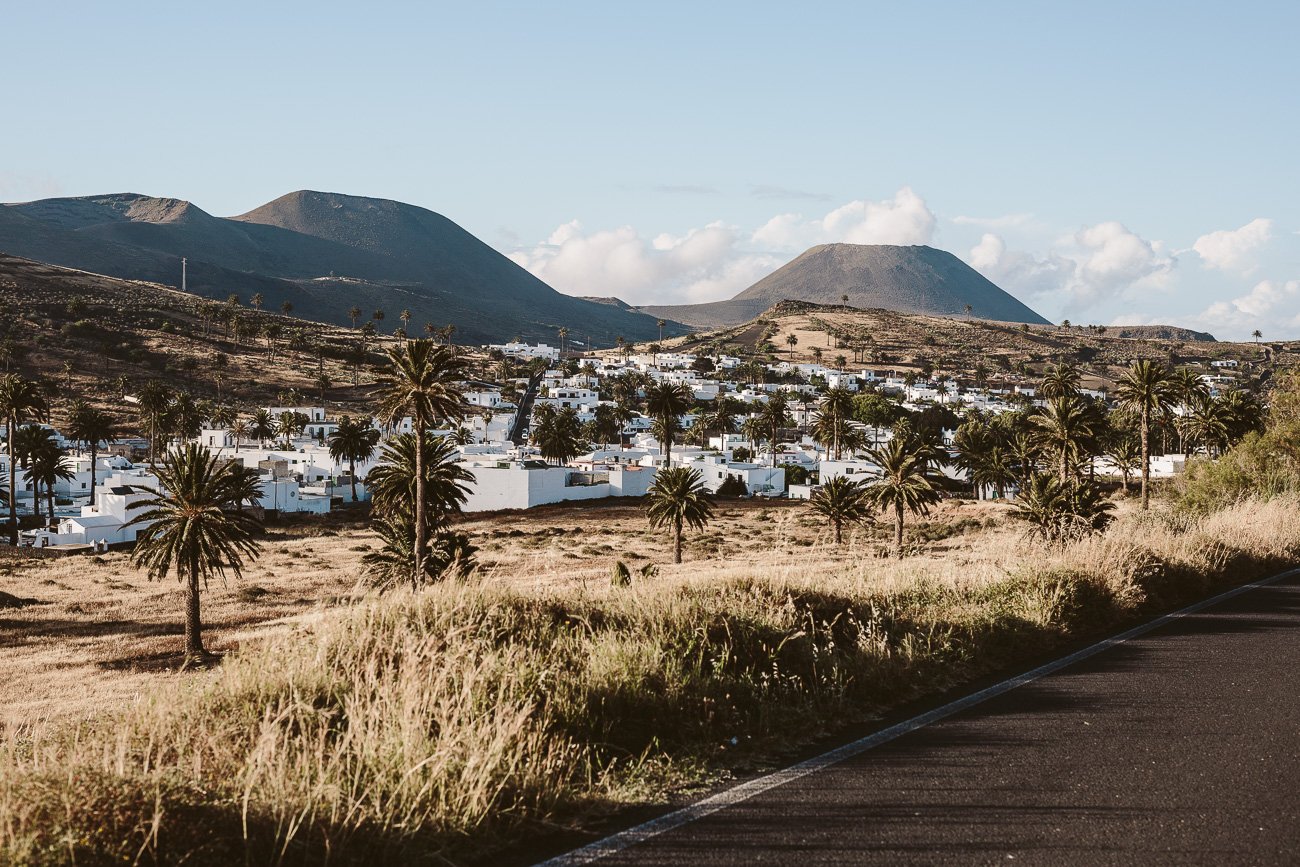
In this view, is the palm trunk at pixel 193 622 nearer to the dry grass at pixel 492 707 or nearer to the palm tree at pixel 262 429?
the dry grass at pixel 492 707

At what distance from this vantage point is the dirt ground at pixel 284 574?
28828 mm

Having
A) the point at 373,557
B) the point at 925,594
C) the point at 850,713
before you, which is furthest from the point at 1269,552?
the point at 373,557

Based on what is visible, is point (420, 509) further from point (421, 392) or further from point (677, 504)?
point (677, 504)

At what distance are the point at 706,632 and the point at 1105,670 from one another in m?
3.60

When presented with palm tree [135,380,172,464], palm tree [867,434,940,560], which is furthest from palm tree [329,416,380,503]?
palm tree [867,434,940,560]

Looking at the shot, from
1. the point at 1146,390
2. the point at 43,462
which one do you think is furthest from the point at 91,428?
the point at 1146,390

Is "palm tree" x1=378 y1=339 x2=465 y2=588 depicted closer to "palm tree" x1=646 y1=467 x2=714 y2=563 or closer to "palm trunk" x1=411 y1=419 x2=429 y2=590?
"palm trunk" x1=411 y1=419 x2=429 y2=590

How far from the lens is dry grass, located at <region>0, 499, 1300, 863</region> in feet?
14.5

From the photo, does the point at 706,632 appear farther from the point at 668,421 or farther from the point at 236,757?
the point at 668,421

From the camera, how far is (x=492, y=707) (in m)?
6.03

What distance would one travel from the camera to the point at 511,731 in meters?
5.38

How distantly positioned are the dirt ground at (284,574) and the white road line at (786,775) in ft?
8.96

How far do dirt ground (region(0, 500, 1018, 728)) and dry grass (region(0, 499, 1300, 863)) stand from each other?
0.92m

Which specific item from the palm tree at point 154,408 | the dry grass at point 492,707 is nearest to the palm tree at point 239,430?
the palm tree at point 154,408
